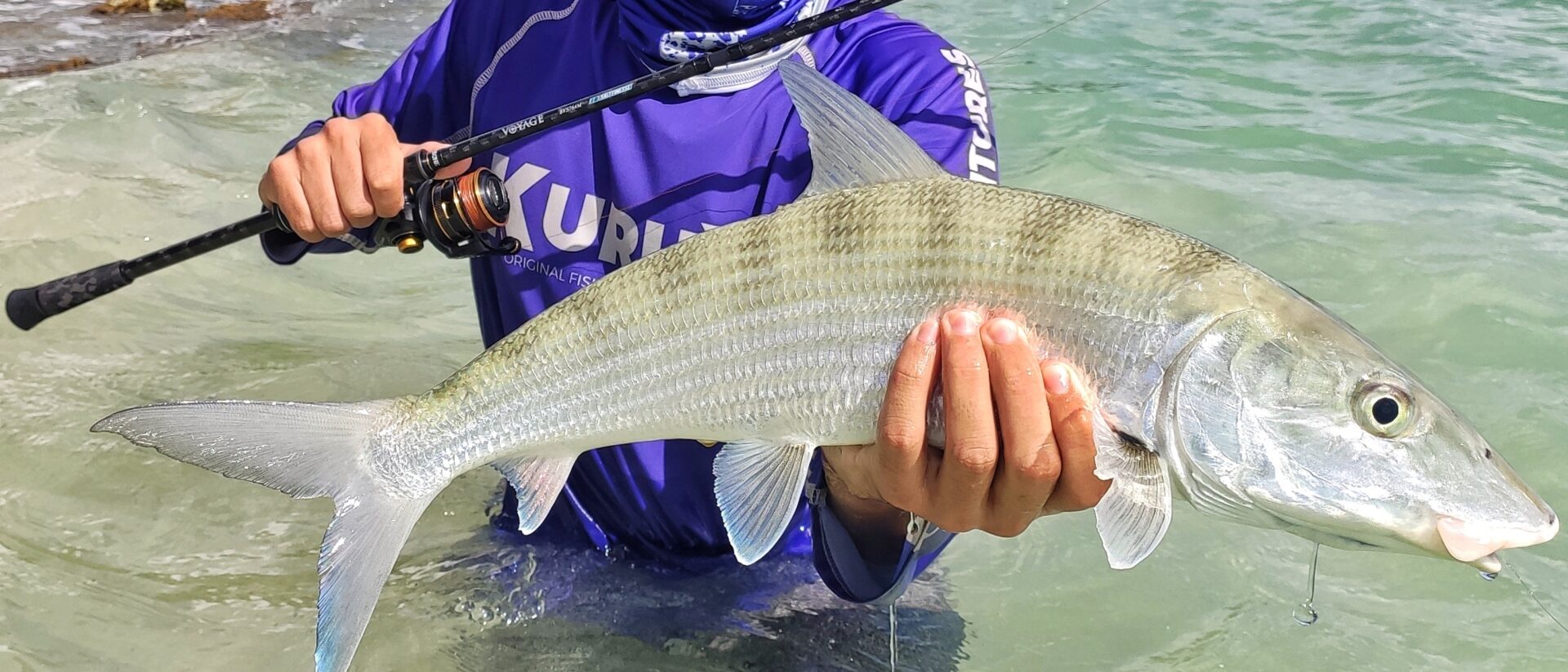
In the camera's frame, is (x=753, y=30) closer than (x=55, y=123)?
Yes

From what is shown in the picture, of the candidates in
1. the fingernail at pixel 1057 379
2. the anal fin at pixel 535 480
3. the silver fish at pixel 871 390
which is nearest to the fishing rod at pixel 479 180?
the silver fish at pixel 871 390

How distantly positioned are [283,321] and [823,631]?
2.93m

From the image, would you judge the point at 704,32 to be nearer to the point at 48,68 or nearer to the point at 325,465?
the point at 325,465

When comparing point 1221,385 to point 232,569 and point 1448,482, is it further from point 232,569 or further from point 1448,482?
point 232,569

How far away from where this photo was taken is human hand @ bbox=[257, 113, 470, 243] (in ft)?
7.39

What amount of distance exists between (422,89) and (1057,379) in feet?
5.62

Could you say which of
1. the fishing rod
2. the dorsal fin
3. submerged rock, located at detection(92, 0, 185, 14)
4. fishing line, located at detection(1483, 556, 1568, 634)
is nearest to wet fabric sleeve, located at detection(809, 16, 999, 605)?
the fishing rod

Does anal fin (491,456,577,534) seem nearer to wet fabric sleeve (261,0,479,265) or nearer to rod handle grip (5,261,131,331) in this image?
wet fabric sleeve (261,0,479,265)

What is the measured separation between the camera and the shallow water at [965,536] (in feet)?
9.48

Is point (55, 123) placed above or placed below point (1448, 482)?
below

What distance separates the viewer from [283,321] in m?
4.80

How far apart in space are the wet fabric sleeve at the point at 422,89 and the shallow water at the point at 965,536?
39.6 inches

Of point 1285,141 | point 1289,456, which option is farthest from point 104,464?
point 1285,141

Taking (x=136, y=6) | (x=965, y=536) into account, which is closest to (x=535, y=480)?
(x=965, y=536)
